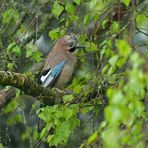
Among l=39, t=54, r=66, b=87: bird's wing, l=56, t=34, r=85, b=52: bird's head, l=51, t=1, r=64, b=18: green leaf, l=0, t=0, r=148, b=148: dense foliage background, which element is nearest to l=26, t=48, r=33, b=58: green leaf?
l=0, t=0, r=148, b=148: dense foliage background

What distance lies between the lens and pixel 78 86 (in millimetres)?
5676

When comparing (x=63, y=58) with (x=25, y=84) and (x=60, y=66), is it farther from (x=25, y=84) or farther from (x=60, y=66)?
(x=25, y=84)

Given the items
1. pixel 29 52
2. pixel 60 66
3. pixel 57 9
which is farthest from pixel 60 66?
pixel 57 9

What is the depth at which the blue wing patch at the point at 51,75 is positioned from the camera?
23.6 ft

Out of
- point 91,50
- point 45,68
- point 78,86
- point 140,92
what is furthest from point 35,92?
point 140,92

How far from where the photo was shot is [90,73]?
6133 mm

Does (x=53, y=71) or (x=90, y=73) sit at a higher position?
(x=90, y=73)

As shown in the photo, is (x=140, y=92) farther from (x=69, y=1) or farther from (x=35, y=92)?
(x=69, y=1)

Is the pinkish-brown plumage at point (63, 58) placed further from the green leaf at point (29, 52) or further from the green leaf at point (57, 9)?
the green leaf at point (57, 9)

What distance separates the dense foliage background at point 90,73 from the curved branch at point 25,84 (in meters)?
0.17

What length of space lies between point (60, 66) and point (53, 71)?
0.54ft

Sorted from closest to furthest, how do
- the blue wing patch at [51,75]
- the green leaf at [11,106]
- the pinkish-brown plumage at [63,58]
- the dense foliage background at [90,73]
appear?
1. the dense foliage background at [90,73]
2. the blue wing patch at [51,75]
3. the pinkish-brown plumage at [63,58]
4. the green leaf at [11,106]

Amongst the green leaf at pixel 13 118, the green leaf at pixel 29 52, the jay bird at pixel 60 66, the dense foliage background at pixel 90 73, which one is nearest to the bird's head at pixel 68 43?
the jay bird at pixel 60 66

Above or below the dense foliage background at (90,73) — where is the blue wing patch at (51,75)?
below
